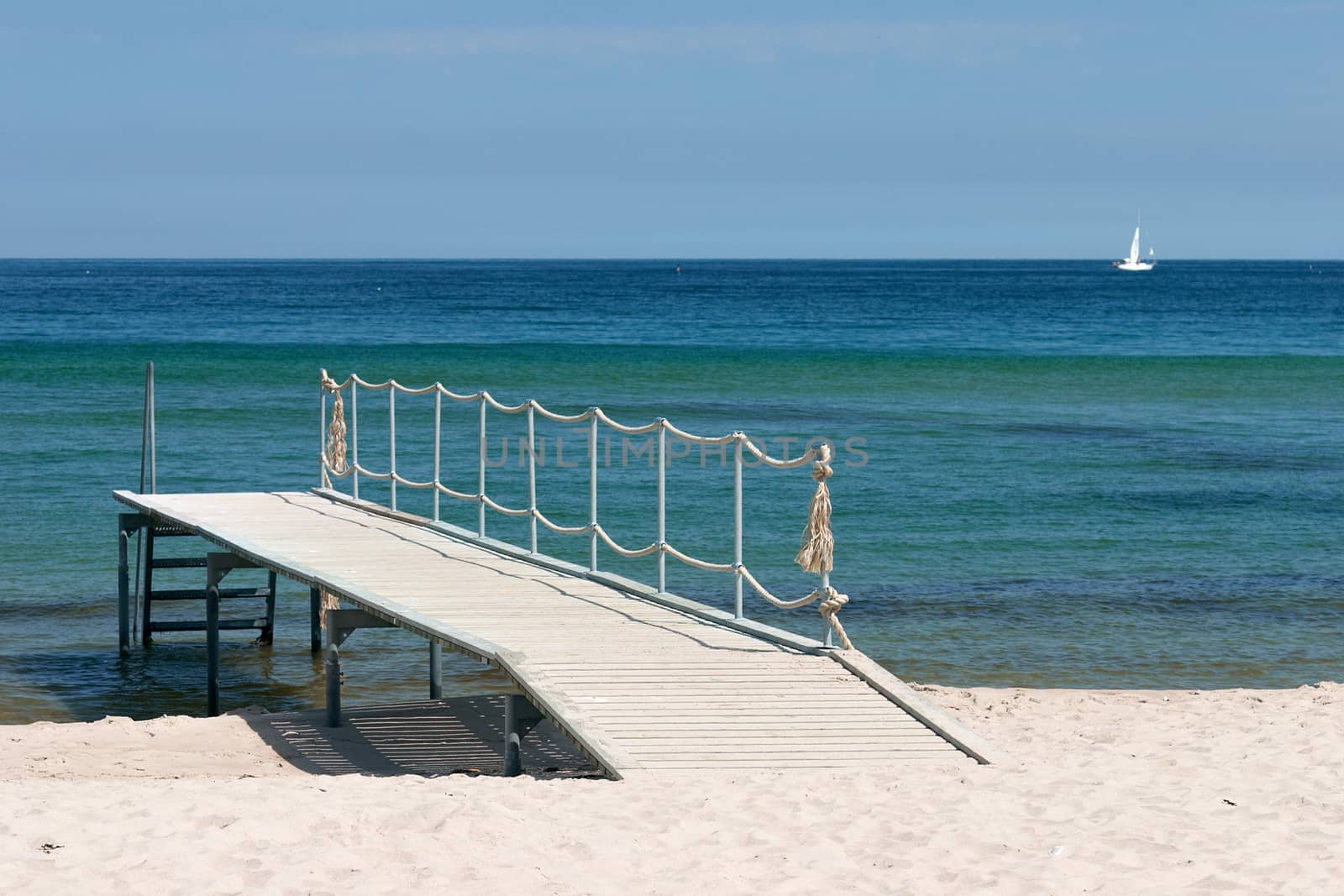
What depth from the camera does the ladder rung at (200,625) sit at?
14.9m

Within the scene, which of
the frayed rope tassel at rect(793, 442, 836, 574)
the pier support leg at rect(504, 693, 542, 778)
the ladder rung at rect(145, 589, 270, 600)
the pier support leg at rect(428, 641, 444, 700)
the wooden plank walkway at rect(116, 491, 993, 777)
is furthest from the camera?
the ladder rung at rect(145, 589, 270, 600)

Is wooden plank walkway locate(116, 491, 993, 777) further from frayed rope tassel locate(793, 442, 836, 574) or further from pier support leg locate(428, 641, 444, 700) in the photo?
pier support leg locate(428, 641, 444, 700)

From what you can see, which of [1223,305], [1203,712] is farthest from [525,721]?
[1223,305]

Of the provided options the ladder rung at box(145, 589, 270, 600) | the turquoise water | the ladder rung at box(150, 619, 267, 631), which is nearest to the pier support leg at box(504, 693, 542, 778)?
the turquoise water

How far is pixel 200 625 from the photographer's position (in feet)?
51.0

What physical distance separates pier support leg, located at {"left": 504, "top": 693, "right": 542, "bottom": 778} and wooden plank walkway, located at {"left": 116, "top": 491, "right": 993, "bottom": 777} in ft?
0.50

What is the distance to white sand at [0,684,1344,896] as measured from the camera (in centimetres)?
621

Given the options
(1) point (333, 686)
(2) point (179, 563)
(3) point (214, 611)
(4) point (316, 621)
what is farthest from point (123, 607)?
(1) point (333, 686)

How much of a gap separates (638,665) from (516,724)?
0.79 m

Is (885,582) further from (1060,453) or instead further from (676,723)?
(1060,453)

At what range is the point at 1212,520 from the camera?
841 inches

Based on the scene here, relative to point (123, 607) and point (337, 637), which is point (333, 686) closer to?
point (337, 637)

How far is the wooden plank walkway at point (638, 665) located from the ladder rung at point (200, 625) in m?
2.18

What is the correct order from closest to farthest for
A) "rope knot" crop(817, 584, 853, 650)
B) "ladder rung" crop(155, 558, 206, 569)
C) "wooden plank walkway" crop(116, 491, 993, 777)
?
"wooden plank walkway" crop(116, 491, 993, 777)
"rope knot" crop(817, 584, 853, 650)
"ladder rung" crop(155, 558, 206, 569)
